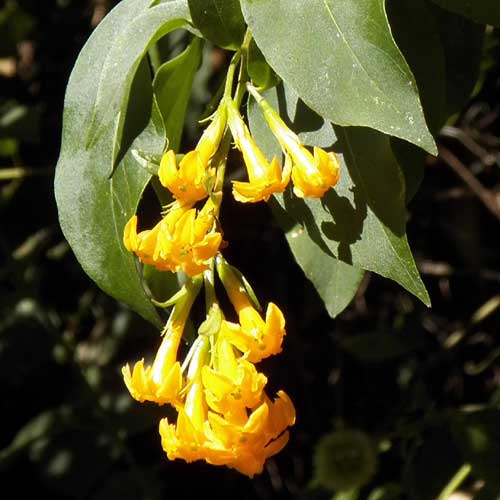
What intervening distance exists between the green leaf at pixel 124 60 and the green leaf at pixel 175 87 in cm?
6

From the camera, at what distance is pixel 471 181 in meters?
2.22

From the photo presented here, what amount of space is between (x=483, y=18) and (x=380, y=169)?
0.21 meters

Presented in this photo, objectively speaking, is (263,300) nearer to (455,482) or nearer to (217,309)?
(455,482)

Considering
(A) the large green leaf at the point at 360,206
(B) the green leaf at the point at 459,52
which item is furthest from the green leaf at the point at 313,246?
(B) the green leaf at the point at 459,52

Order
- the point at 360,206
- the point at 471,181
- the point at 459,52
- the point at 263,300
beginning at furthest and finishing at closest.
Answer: the point at 263,300
the point at 471,181
the point at 459,52
the point at 360,206

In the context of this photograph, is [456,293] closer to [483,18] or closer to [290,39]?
[483,18]

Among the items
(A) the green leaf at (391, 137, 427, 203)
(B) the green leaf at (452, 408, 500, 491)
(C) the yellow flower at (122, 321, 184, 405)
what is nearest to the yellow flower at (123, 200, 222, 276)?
(C) the yellow flower at (122, 321, 184, 405)

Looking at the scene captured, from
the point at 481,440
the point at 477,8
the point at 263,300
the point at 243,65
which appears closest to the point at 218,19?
the point at 243,65

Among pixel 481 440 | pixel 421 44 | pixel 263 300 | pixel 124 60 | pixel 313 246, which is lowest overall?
pixel 263 300

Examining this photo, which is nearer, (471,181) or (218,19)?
(218,19)

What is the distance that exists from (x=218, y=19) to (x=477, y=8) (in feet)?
0.92

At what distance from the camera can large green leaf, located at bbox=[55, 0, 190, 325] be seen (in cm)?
109

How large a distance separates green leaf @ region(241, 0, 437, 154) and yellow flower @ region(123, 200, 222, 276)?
153 mm

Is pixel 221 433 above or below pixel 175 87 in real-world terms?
below
